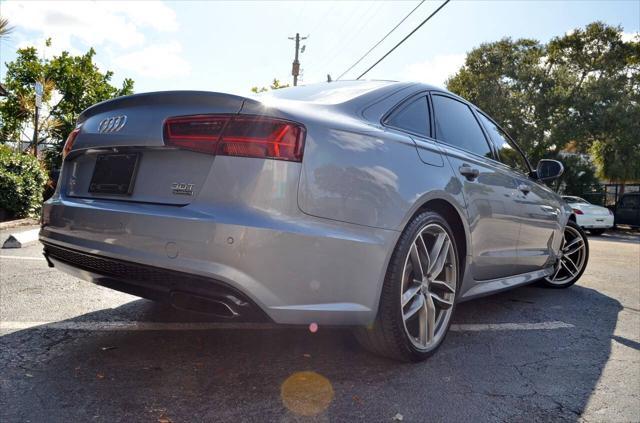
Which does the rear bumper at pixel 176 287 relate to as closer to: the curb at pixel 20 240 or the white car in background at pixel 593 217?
the curb at pixel 20 240

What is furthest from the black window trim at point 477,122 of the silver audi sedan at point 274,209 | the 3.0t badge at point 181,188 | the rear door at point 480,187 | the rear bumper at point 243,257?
the 3.0t badge at point 181,188

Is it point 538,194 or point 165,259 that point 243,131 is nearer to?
point 165,259

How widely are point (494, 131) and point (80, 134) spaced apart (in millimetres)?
2999

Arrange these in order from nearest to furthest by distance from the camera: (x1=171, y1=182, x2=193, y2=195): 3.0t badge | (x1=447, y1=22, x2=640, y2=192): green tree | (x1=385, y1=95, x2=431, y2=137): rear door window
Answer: (x1=171, y1=182, x2=193, y2=195): 3.0t badge
(x1=385, y1=95, x2=431, y2=137): rear door window
(x1=447, y1=22, x2=640, y2=192): green tree

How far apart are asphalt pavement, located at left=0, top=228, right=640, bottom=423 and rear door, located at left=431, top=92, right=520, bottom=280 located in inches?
18.9

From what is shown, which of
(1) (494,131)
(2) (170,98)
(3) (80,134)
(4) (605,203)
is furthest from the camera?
(4) (605,203)

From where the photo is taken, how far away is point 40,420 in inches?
69.5

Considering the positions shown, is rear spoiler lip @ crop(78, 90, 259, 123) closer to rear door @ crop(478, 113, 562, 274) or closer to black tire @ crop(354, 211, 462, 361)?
black tire @ crop(354, 211, 462, 361)

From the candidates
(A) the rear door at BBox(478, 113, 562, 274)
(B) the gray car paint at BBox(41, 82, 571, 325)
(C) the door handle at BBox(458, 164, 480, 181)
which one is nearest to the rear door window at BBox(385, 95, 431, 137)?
(B) the gray car paint at BBox(41, 82, 571, 325)

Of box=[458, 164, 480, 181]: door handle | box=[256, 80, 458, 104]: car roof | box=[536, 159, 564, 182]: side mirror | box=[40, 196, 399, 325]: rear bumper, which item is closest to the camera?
box=[40, 196, 399, 325]: rear bumper

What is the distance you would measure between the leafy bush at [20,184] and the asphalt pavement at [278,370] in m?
6.75

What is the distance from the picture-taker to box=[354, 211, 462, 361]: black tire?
232cm

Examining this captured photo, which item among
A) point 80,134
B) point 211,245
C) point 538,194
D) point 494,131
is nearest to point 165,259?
point 211,245

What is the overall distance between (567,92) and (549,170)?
22059 millimetres
